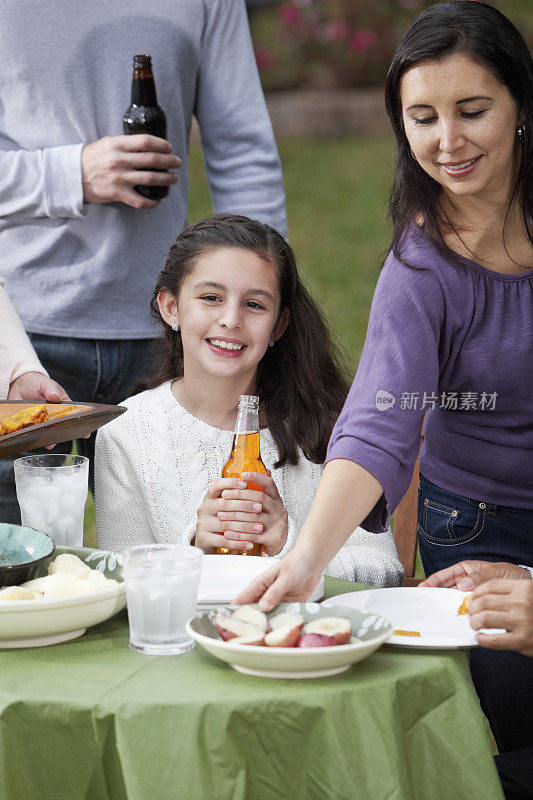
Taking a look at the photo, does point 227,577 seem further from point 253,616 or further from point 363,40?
point 363,40

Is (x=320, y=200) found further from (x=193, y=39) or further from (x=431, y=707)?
(x=431, y=707)

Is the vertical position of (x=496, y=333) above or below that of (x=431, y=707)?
above

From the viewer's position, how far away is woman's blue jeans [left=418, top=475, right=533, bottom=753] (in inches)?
73.4

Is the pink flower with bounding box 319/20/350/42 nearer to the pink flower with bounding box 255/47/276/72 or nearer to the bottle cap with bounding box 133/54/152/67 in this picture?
the pink flower with bounding box 255/47/276/72

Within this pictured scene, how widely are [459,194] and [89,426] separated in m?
0.76

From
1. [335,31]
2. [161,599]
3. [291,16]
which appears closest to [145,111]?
[161,599]

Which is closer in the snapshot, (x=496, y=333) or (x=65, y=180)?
(x=496, y=333)

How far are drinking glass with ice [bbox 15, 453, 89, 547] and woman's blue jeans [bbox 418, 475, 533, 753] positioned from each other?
2.43ft

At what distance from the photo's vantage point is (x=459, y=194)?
74.6 inches

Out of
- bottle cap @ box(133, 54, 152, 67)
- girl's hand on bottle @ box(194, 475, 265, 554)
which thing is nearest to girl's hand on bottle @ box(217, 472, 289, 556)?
girl's hand on bottle @ box(194, 475, 265, 554)

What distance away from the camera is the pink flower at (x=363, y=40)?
30.7ft

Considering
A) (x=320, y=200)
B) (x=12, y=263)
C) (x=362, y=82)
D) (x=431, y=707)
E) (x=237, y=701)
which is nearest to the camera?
(x=237, y=701)

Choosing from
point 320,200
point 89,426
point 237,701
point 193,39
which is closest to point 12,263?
point 193,39

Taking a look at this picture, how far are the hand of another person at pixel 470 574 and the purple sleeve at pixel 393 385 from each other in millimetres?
131
